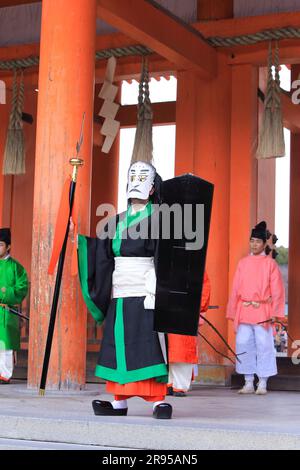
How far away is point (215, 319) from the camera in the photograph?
28.9 feet

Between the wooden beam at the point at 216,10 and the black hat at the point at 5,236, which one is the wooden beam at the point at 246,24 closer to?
the wooden beam at the point at 216,10

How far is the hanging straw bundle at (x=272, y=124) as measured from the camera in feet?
27.4

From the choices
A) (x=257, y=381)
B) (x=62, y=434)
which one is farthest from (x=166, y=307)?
(x=257, y=381)

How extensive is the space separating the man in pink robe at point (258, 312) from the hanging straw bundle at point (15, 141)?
2.76 m

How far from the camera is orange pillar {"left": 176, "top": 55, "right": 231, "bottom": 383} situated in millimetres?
8812

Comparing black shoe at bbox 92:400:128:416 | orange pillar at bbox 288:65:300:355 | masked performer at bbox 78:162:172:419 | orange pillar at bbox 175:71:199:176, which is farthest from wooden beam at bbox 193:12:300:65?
black shoe at bbox 92:400:128:416

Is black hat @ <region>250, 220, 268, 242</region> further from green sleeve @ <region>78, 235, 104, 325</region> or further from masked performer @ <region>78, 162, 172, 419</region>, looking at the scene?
green sleeve @ <region>78, 235, 104, 325</region>

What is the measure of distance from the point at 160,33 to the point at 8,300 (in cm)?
253

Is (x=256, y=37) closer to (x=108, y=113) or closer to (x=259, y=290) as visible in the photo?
(x=108, y=113)

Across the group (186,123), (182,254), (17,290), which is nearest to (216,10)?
(186,123)

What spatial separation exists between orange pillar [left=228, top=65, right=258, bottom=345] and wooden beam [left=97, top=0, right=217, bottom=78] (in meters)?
0.32

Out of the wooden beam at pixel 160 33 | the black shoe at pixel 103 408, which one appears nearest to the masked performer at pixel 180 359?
the black shoe at pixel 103 408

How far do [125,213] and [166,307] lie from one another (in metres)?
0.61
